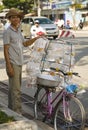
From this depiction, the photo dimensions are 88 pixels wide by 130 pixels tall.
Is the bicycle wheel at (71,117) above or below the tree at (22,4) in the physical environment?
above

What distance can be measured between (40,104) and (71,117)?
0.79 m

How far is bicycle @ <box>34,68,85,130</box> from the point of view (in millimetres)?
6203

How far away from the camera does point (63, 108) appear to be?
6258mm

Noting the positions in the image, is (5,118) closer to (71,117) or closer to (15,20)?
(71,117)

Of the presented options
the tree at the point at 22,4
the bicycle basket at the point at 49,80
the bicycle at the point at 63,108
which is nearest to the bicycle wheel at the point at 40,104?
the bicycle at the point at 63,108

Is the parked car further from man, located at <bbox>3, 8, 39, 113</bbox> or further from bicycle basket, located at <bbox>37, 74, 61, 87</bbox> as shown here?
bicycle basket, located at <bbox>37, 74, 61, 87</bbox>

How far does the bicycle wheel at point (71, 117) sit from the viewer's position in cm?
618

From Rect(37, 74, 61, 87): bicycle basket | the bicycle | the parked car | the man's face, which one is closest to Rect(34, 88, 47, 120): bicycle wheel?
the bicycle

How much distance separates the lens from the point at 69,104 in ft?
20.3

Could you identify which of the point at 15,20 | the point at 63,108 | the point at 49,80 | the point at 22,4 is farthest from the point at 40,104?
the point at 22,4

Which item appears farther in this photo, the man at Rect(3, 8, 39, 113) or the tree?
the tree

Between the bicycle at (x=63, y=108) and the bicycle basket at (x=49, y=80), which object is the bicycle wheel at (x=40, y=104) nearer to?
the bicycle at (x=63, y=108)

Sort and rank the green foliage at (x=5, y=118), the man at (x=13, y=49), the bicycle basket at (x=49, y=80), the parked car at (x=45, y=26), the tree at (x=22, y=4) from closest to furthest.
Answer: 1. the green foliage at (x=5, y=118)
2. the bicycle basket at (x=49, y=80)
3. the man at (x=13, y=49)
4. the parked car at (x=45, y=26)
5. the tree at (x=22, y=4)

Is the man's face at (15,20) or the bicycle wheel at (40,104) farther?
the bicycle wheel at (40,104)
